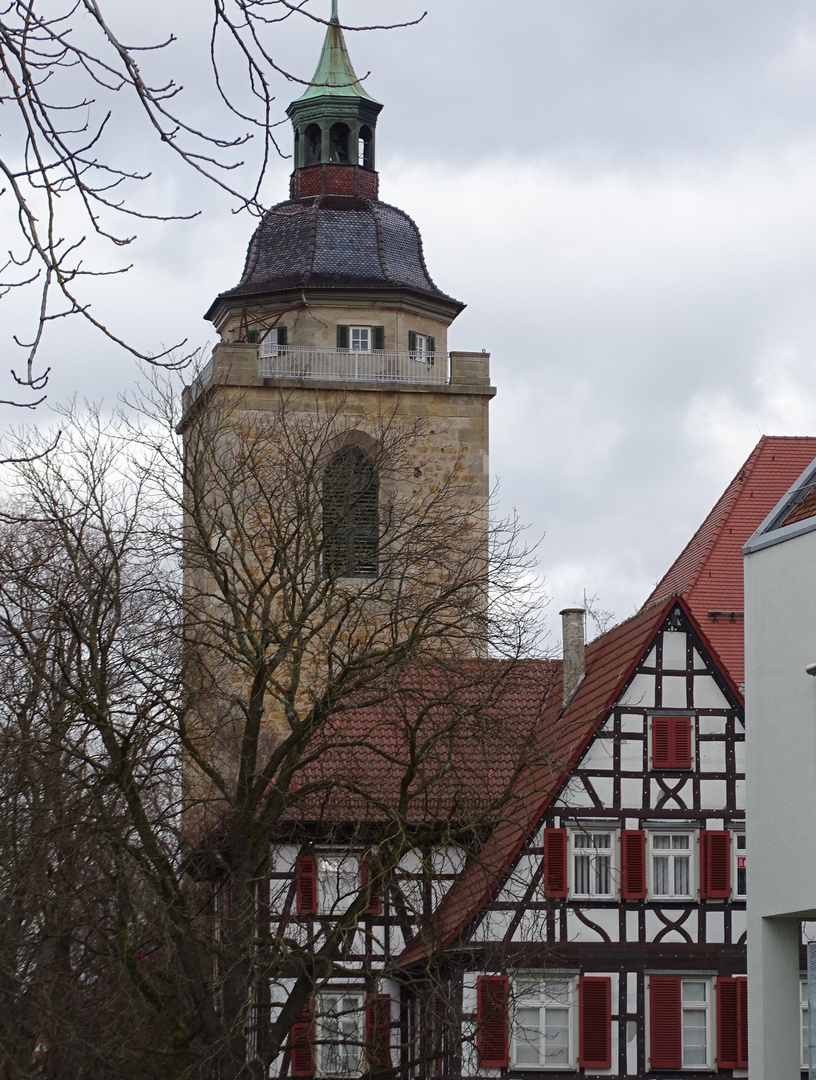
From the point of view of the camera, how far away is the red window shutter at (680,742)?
22.5 metres

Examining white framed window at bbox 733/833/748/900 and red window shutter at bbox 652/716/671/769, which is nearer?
white framed window at bbox 733/833/748/900

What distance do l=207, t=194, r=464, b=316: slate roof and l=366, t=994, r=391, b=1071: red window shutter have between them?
17.1m

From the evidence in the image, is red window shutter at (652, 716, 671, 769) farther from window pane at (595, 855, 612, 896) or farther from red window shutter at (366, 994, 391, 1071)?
red window shutter at (366, 994, 391, 1071)

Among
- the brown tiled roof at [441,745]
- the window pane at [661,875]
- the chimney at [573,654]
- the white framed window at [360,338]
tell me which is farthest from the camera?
the white framed window at [360,338]

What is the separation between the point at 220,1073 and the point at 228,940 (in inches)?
44.5

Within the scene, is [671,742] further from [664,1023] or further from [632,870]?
[664,1023]

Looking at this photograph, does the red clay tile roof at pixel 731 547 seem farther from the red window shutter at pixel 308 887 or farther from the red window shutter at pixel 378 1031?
the red window shutter at pixel 378 1031

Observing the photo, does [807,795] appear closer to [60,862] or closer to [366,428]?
[60,862]

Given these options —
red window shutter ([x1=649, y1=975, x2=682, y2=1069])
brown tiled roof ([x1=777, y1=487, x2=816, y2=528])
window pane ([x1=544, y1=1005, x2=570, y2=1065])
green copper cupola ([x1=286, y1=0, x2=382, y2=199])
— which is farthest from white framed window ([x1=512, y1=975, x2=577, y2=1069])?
green copper cupola ([x1=286, y1=0, x2=382, y2=199])

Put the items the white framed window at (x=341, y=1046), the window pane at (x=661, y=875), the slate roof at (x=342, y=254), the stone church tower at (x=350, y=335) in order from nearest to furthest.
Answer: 1. the white framed window at (x=341, y=1046)
2. the window pane at (x=661, y=875)
3. the stone church tower at (x=350, y=335)
4. the slate roof at (x=342, y=254)

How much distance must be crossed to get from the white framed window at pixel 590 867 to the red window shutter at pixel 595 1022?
0.99 meters

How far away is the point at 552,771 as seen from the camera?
65.9 feet

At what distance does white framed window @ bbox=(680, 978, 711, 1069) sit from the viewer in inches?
842

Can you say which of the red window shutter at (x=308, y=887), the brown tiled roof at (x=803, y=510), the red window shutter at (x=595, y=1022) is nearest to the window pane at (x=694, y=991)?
the red window shutter at (x=595, y=1022)
